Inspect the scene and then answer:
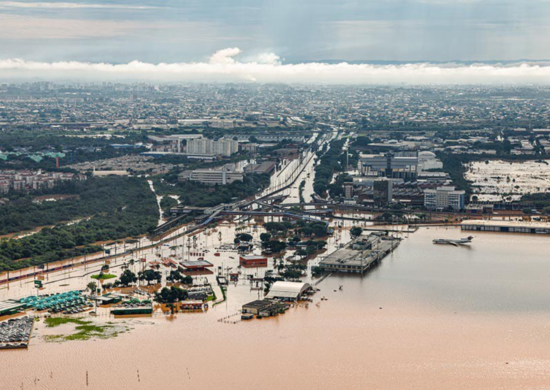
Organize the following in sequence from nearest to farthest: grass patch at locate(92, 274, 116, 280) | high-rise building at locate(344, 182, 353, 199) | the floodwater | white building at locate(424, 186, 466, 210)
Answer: the floodwater < grass patch at locate(92, 274, 116, 280) < white building at locate(424, 186, 466, 210) < high-rise building at locate(344, 182, 353, 199)

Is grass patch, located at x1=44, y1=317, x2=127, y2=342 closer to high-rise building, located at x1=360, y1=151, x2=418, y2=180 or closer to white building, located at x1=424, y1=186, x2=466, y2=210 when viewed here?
white building, located at x1=424, y1=186, x2=466, y2=210

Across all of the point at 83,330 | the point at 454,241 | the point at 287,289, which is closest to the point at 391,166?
the point at 454,241

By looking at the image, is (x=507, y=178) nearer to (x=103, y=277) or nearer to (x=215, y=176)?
(x=215, y=176)

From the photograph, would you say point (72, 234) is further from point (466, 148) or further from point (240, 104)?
point (240, 104)

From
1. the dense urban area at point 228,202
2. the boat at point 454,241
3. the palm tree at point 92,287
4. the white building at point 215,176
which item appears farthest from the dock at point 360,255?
the white building at point 215,176

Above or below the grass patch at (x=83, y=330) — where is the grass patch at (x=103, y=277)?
below

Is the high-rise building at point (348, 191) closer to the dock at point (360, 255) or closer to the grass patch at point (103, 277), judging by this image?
the dock at point (360, 255)

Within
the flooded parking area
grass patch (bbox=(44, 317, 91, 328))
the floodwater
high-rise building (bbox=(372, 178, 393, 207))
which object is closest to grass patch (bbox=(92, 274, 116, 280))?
the floodwater
